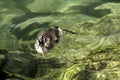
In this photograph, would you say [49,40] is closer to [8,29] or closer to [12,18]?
[8,29]

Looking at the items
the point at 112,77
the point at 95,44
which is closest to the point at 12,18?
the point at 95,44

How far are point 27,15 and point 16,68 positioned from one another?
2.83m

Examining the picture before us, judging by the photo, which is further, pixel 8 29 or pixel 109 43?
pixel 8 29

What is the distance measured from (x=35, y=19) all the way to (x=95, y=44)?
221 centimetres

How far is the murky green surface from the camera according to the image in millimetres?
4738

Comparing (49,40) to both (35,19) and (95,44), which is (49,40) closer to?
(95,44)

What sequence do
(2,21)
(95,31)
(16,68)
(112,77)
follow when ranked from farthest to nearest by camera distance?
(2,21), (95,31), (16,68), (112,77)

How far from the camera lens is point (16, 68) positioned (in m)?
5.04

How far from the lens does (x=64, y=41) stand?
5.79 metres

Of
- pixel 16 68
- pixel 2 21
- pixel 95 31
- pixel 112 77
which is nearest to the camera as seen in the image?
pixel 112 77

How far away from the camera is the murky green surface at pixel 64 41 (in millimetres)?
4738

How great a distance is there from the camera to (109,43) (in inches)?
214

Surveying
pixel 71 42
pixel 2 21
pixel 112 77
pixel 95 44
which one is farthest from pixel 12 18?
pixel 112 77

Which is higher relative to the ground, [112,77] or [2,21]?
[2,21]
